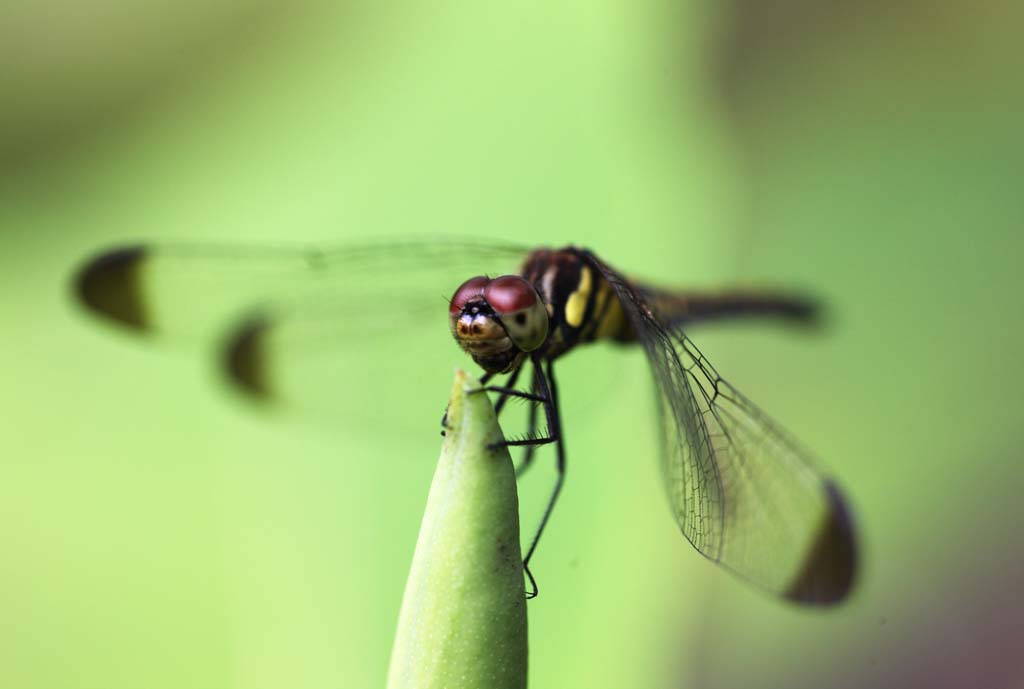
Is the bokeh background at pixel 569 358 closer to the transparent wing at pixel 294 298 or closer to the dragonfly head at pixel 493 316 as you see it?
the transparent wing at pixel 294 298

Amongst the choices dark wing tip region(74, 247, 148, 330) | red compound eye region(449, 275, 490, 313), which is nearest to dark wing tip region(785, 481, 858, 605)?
red compound eye region(449, 275, 490, 313)

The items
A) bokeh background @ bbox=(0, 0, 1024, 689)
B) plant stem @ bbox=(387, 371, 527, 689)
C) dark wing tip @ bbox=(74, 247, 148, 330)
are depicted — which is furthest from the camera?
dark wing tip @ bbox=(74, 247, 148, 330)

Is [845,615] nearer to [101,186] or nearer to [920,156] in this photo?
[920,156]

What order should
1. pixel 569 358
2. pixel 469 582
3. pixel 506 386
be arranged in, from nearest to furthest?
1. pixel 469 582
2. pixel 506 386
3. pixel 569 358

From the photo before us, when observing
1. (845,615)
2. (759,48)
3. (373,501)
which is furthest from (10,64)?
(845,615)

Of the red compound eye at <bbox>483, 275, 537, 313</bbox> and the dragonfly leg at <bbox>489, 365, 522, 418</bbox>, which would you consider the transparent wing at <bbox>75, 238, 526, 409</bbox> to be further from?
the red compound eye at <bbox>483, 275, 537, 313</bbox>

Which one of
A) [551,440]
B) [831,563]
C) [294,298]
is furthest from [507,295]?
[294,298]

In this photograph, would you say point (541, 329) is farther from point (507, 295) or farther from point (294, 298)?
point (294, 298)
